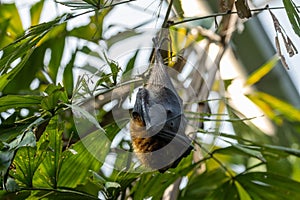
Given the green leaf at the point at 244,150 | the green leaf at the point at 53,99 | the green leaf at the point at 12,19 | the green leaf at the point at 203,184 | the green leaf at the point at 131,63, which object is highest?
the green leaf at the point at 12,19

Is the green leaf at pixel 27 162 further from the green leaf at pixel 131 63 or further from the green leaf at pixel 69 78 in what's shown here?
the green leaf at pixel 69 78

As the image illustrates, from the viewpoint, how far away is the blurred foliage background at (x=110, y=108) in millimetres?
610

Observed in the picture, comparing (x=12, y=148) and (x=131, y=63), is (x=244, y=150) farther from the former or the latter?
(x=12, y=148)

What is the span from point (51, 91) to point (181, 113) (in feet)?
0.42

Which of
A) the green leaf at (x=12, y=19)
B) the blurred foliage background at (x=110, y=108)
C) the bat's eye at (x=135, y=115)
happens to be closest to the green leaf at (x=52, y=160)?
the blurred foliage background at (x=110, y=108)

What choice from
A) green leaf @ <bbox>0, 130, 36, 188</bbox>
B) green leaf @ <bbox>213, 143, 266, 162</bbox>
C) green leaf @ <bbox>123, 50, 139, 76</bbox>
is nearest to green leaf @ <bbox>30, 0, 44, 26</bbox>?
green leaf @ <bbox>123, 50, 139, 76</bbox>

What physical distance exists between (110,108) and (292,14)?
38 cm

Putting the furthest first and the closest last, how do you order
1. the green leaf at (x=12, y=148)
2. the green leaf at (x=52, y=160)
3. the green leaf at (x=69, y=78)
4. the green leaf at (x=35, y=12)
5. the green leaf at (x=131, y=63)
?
1. the green leaf at (x=35, y=12)
2. the green leaf at (x=69, y=78)
3. the green leaf at (x=131, y=63)
4. the green leaf at (x=52, y=160)
5. the green leaf at (x=12, y=148)

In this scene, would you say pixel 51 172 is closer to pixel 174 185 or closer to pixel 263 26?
pixel 174 185

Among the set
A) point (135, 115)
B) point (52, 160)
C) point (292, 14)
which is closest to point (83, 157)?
point (52, 160)

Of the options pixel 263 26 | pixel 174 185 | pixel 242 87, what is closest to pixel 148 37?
pixel 174 185

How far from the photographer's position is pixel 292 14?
22.2 inches

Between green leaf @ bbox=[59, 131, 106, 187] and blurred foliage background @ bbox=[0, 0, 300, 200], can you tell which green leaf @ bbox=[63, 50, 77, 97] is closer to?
blurred foliage background @ bbox=[0, 0, 300, 200]

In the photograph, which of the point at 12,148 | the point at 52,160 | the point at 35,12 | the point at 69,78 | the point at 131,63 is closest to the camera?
the point at 12,148
